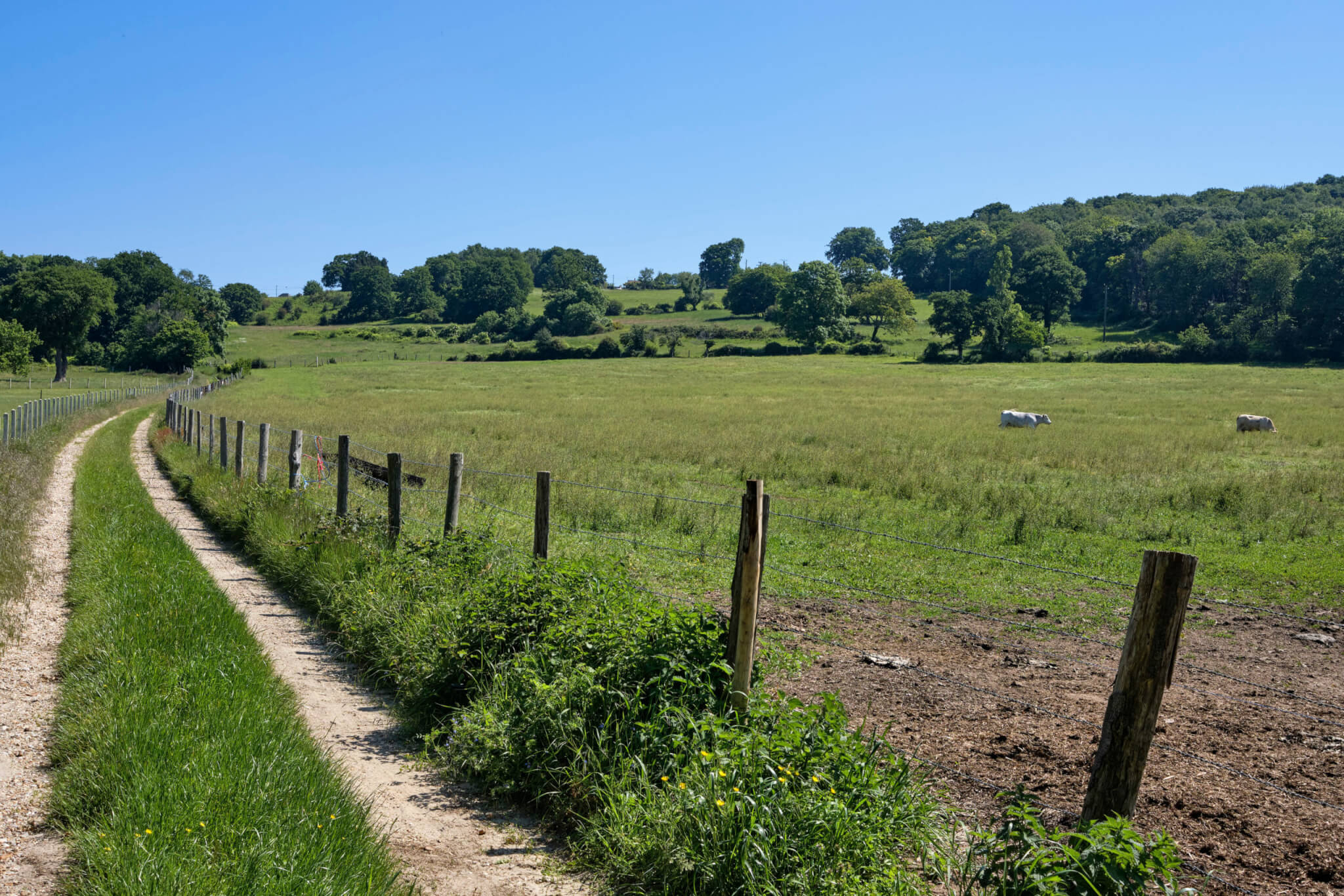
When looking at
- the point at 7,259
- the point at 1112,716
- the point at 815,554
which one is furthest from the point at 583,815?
the point at 7,259

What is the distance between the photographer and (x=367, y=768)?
5.74m

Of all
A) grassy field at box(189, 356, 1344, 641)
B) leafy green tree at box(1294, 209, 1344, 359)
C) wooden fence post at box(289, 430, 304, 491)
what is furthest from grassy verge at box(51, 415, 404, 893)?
leafy green tree at box(1294, 209, 1344, 359)

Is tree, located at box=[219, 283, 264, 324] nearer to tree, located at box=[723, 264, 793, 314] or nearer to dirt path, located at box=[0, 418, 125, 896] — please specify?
tree, located at box=[723, 264, 793, 314]

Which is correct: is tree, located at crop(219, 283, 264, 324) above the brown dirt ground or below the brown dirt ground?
above

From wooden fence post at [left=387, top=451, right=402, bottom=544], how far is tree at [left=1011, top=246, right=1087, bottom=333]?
407 ft

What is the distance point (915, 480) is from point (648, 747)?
15.4 meters

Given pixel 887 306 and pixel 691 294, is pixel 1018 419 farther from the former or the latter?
pixel 691 294

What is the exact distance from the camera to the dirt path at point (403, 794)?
4551mm

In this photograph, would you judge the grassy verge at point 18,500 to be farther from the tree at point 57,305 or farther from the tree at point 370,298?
the tree at point 370,298

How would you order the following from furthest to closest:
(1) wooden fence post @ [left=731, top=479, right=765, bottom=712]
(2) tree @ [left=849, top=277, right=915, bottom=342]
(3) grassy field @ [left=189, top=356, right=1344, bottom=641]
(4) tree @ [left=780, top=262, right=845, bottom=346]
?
(2) tree @ [left=849, top=277, right=915, bottom=342], (4) tree @ [left=780, top=262, right=845, bottom=346], (3) grassy field @ [left=189, top=356, right=1344, bottom=641], (1) wooden fence post @ [left=731, top=479, right=765, bottom=712]

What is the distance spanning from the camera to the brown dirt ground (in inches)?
191

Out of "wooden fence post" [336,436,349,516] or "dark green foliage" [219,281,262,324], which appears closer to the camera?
"wooden fence post" [336,436,349,516]

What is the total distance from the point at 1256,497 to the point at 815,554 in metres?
10.2

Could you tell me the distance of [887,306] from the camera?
117 metres
